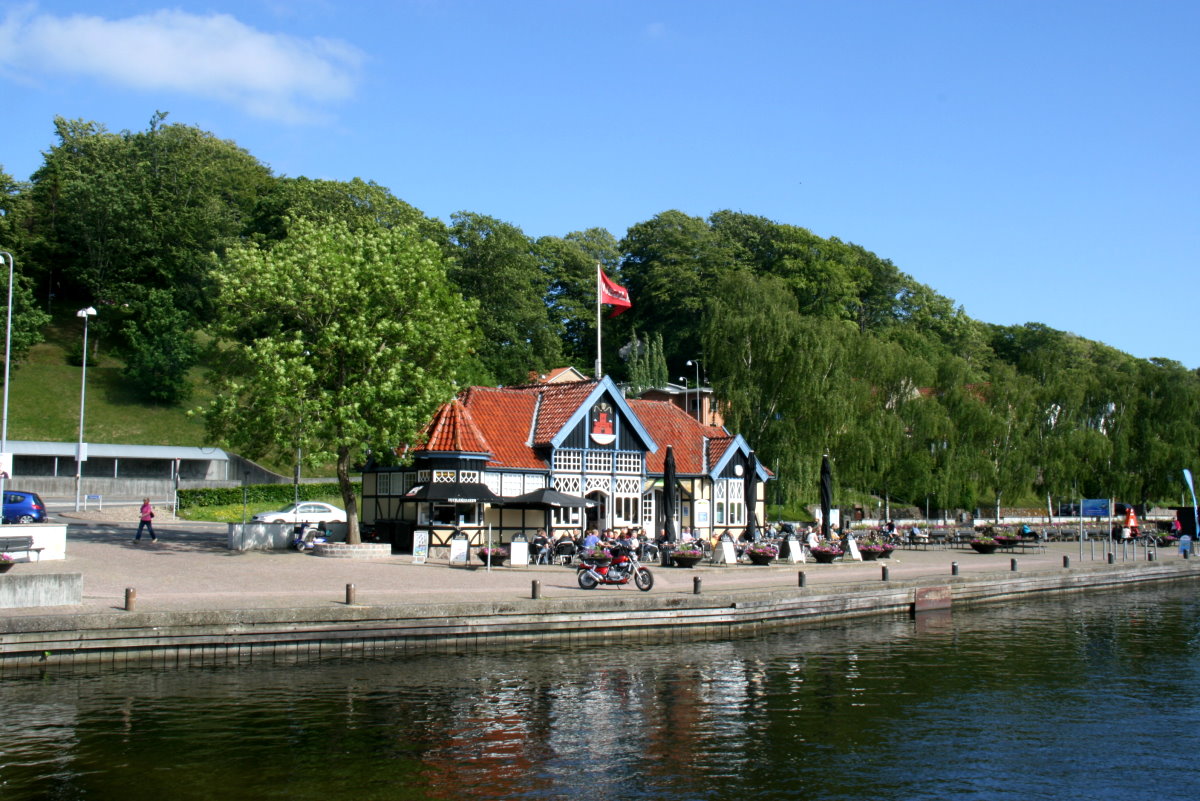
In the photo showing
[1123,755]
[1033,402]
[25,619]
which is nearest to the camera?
[1123,755]

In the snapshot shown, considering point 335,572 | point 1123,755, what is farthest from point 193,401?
point 1123,755

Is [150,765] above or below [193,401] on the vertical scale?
below

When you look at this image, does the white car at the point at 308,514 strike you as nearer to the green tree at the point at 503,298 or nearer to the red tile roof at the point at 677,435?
the red tile roof at the point at 677,435

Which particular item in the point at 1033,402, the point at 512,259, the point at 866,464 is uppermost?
the point at 512,259

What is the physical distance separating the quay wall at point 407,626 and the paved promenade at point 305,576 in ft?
2.06

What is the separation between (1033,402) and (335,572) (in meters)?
51.9

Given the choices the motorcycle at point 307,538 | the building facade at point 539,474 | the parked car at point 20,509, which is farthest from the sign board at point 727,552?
the parked car at point 20,509

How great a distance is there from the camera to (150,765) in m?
13.8

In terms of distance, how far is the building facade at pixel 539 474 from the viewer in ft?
120

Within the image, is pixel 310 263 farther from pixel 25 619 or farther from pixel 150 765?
pixel 150 765

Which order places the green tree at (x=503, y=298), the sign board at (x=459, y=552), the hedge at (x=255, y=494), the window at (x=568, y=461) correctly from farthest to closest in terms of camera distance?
the green tree at (x=503, y=298) → the hedge at (x=255, y=494) → the window at (x=568, y=461) → the sign board at (x=459, y=552)

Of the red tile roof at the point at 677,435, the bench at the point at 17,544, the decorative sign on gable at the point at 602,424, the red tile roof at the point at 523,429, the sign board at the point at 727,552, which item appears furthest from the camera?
the red tile roof at the point at 677,435

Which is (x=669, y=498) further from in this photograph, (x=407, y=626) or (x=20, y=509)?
(x=20, y=509)

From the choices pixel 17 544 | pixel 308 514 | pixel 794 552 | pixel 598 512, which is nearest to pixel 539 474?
pixel 598 512
